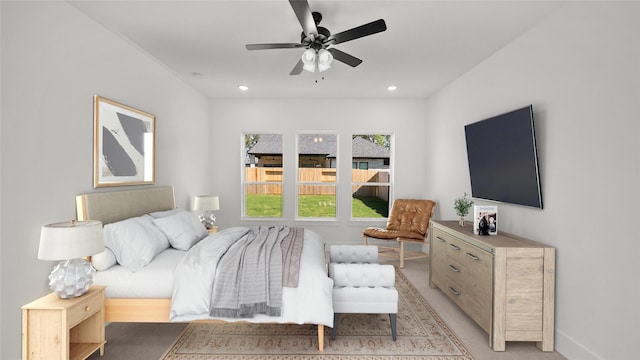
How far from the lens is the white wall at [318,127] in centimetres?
Answer: 574

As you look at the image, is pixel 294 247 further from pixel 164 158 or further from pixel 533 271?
pixel 164 158

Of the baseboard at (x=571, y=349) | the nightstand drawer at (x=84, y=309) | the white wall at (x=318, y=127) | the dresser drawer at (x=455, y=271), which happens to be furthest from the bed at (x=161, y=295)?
the white wall at (x=318, y=127)

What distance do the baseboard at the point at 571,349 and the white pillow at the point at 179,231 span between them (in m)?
3.36

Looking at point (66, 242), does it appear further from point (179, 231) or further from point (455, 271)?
point (455, 271)

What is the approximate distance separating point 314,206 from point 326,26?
11.8ft

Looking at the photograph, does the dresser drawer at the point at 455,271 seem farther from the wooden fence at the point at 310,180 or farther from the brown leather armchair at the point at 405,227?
the wooden fence at the point at 310,180

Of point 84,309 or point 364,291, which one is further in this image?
point 364,291

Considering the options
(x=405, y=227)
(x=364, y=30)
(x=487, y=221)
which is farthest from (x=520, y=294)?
(x=405, y=227)

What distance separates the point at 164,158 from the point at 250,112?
1999mm

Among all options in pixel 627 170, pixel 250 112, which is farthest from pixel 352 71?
pixel 627 170

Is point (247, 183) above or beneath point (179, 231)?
above

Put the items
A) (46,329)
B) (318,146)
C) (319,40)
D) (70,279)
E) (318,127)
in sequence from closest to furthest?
(46,329) < (70,279) < (319,40) < (318,127) < (318,146)

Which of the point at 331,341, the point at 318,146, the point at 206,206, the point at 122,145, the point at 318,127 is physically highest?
the point at 318,127

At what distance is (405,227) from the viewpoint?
211 inches
